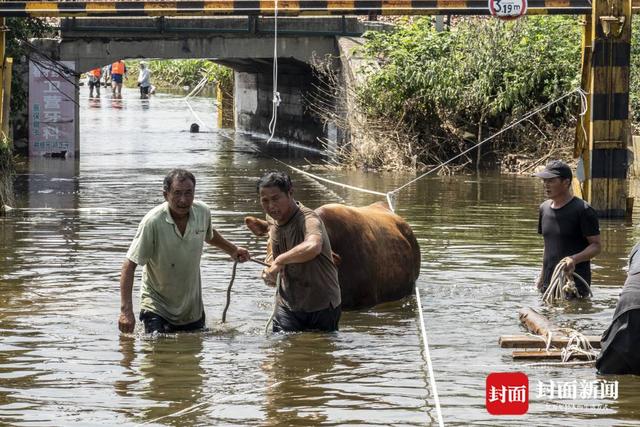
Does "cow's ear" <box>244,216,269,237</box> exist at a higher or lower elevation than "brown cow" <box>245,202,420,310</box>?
higher

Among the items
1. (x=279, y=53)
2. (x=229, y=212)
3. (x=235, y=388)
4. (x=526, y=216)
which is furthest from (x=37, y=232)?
(x=279, y=53)

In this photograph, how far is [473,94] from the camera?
28.2m

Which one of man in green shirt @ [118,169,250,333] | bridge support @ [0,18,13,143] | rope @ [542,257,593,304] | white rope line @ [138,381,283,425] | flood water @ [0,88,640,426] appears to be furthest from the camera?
bridge support @ [0,18,13,143]

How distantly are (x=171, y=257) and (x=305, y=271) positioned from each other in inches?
40.1

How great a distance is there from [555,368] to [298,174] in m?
18.4

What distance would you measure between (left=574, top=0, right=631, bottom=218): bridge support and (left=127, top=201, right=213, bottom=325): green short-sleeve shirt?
9.92 metres

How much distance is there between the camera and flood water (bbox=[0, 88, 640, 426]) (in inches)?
350

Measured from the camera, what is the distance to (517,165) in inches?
1091

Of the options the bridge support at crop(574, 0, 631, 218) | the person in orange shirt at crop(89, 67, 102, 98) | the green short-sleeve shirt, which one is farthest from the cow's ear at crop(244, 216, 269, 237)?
the person in orange shirt at crop(89, 67, 102, 98)

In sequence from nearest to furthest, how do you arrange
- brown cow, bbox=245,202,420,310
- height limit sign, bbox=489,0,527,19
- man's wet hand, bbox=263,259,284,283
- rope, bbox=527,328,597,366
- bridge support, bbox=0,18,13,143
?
rope, bbox=527,328,597,366, man's wet hand, bbox=263,259,284,283, brown cow, bbox=245,202,420,310, height limit sign, bbox=489,0,527,19, bridge support, bbox=0,18,13,143

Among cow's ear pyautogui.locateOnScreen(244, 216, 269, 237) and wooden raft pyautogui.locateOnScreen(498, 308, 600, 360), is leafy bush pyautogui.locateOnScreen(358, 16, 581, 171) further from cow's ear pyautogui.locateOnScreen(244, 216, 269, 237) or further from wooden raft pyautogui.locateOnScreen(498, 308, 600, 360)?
cow's ear pyautogui.locateOnScreen(244, 216, 269, 237)
